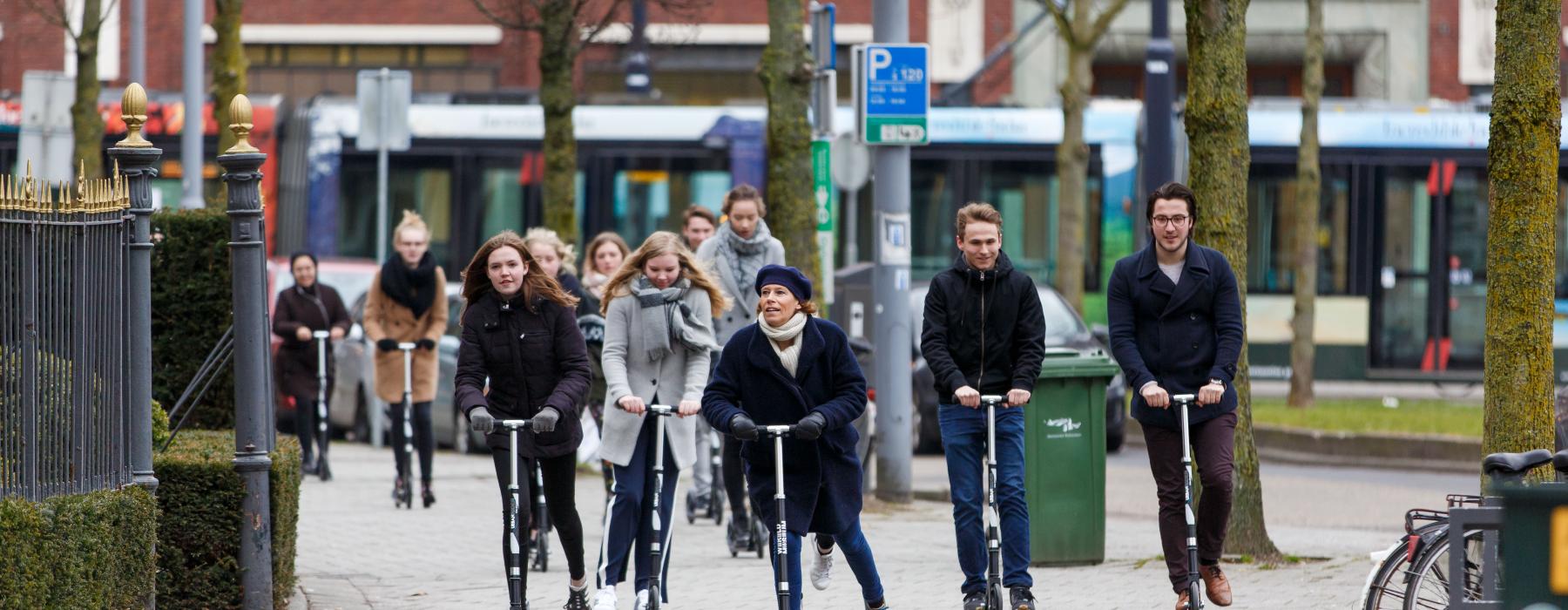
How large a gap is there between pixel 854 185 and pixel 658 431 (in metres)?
10.1

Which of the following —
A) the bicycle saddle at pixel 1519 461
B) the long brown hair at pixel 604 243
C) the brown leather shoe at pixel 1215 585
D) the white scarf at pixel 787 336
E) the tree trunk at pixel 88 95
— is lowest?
the brown leather shoe at pixel 1215 585

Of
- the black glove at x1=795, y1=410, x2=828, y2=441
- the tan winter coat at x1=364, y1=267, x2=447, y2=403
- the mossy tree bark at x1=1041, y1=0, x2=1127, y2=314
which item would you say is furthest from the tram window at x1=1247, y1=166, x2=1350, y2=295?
the black glove at x1=795, y1=410, x2=828, y2=441

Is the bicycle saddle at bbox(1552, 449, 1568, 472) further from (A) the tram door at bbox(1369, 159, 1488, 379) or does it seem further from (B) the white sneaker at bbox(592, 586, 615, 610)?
(A) the tram door at bbox(1369, 159, 1488, 379)

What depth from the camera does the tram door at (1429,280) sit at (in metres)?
22.5

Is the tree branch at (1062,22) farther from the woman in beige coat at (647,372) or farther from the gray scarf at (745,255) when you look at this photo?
the woman in beige coat at (647,372)

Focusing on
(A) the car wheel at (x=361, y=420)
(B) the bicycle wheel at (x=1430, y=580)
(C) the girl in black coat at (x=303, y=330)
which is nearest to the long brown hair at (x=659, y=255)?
(B) the bicycle wheel at (x=1430, y=580)

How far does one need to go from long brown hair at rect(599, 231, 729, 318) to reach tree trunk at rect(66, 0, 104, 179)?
11.8 m

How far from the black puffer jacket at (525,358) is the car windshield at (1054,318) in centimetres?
850

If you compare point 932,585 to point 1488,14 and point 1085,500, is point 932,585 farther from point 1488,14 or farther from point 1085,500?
point 1488,14

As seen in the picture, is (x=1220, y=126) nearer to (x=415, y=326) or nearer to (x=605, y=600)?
(x=605, y=600)

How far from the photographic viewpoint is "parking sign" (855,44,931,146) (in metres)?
12.4

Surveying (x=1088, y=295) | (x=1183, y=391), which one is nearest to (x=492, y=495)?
(x=1183, y=391)

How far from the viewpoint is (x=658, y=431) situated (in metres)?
7.99

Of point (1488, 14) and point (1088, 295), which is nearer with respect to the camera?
point (1088, 295)
